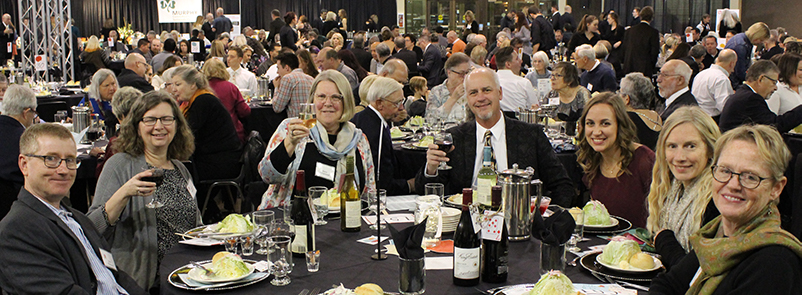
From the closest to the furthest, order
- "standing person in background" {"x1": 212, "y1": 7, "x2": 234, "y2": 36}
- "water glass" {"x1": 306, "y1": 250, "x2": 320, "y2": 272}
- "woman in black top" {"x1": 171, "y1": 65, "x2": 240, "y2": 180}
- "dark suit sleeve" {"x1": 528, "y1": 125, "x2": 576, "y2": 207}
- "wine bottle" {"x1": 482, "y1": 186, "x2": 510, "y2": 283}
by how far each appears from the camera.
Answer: "wine bottle" {"x1": 482, "y1": 186, "x2": 510, "y2": 283} < "water glass" {"x1": 306, "y1": 250, "x2": 320, "y2": 272} < "dark suit sleeve" {"x1": 528, "y1": 125, "x2": 576, "y2": 207} < "woman in black top" {"x1": 171, "y1": 65, "x2": 240, "y2": 180} < "standing person in background" {"x1": 212, "y1": 7, "x2": 234, "y2": 36}

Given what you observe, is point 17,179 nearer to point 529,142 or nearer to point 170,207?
point 170,207

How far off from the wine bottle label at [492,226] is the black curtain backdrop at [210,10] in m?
21.0

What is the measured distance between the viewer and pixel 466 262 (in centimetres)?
196

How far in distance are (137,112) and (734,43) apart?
1070 centimetres

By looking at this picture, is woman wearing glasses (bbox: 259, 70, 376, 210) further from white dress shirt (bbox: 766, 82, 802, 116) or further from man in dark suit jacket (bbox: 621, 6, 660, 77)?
man in dark suit jacket (bbox: 621, 6, 660, 77)

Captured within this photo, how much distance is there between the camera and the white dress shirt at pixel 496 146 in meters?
3.42

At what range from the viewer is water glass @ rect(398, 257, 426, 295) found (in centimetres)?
189

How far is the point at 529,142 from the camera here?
11.1 feet

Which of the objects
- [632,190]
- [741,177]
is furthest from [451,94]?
[741,177]

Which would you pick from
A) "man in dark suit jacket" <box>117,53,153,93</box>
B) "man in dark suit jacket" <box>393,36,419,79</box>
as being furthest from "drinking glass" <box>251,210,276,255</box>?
"man in dark suit jacket" <box>393,36,419,79</box>

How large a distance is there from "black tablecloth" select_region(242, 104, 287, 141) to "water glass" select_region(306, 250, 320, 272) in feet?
17.5

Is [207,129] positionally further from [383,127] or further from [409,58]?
[409,58]

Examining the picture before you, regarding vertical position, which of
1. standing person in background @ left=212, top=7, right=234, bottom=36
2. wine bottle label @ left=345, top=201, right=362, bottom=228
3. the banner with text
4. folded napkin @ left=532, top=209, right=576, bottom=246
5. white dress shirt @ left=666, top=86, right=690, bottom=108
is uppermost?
the banner with text

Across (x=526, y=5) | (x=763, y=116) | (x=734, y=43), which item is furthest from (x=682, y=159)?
(x=526, y=5)
